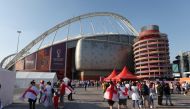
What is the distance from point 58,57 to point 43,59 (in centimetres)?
682

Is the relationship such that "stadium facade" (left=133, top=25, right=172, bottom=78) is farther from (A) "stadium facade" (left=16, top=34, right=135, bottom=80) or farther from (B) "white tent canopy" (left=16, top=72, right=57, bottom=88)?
(B) "white tent canopy" (left=16, top=72, right=57, bottom=88)

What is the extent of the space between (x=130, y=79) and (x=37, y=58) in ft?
270

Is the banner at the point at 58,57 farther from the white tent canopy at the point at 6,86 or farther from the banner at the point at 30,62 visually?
the white tent canopy at the point at 6,86

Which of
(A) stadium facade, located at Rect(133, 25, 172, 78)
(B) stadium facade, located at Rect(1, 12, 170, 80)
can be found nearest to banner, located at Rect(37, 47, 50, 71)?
(B) stadium facade, located at Rect(1, 12, 170, 80)

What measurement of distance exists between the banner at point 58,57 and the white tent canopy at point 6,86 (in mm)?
94284

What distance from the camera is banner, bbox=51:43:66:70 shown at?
4560 inches

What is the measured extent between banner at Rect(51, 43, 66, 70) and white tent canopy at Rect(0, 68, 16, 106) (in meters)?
94.3

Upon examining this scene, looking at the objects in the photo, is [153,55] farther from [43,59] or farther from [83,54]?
[43,59]

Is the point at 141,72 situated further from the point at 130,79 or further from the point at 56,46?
the point at 130,79

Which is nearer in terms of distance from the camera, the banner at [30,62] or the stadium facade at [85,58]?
the stadium facade at [85,58]

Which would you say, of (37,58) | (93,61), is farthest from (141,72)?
(37,58)

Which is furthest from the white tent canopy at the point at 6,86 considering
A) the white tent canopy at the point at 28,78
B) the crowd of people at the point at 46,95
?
the white tent canopy at the point at 28,78

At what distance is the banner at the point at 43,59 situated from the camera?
11571 cm

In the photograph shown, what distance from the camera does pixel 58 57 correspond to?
385 feet
